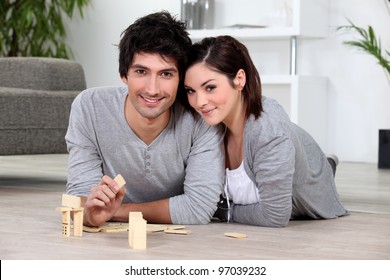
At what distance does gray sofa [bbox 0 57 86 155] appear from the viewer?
370cm

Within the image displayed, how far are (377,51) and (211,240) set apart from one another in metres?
3.15

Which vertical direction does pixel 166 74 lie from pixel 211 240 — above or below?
above

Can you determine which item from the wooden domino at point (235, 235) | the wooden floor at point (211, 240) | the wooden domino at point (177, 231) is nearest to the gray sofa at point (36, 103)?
the wooden floor at point (211, 240)

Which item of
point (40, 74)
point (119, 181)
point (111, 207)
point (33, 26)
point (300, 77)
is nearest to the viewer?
point (119, 181)

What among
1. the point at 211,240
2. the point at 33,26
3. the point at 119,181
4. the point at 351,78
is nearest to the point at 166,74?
the point at 119,181

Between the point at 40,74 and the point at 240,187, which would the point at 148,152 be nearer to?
the point at 240,187

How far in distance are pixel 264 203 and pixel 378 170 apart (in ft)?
8.81

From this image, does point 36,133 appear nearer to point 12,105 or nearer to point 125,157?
point 12,105

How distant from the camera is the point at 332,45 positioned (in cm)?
566

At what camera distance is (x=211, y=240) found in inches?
86.9

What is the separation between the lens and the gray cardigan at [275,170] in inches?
93.9

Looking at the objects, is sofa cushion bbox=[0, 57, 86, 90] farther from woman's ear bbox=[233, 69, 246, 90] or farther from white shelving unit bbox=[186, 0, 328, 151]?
woman's ear bbox=[233, 69, 246, 90]

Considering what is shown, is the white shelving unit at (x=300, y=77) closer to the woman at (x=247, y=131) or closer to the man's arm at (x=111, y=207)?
the woman at (x=247, y=131)

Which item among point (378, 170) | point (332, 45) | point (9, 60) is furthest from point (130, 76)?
point (332, 45)
